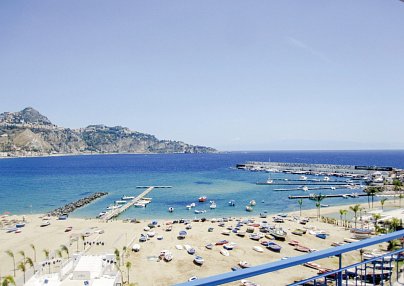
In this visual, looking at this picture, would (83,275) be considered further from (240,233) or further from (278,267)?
(278,267)

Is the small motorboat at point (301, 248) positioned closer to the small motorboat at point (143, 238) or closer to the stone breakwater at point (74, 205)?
the small motorboat at point (143, 238)

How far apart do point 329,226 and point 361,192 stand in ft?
72.4

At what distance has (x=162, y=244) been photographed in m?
21.3

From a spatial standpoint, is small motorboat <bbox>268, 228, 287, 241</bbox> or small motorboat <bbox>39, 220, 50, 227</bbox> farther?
small motorboat <bbox>39, 220, 50, 227</bbox>

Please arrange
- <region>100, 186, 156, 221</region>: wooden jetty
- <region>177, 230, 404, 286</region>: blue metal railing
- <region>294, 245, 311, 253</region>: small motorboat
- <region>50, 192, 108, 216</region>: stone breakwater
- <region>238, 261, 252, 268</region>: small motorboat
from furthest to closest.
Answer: <region>50, 192, 108, 216</region>: stone breakwater < <region>100, 186, 156, 221</region>: wooden jetty < <region>294, 245, 311, 253</region>: small motorboat < <region>238, 261, 252, 268</region>: small motorboat < <region>177, 230, 404, 286</region>: blue metal railing

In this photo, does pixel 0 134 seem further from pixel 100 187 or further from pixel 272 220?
pixel 272 220

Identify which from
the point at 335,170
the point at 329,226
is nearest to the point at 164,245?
the point at 329,226

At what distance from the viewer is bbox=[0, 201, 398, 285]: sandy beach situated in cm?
1570

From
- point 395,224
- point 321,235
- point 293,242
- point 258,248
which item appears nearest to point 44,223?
point 258,248

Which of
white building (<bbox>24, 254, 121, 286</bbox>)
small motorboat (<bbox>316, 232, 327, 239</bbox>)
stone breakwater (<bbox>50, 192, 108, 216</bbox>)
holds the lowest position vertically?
stone breakwater (<bbox>50, 192, 108, 216</bbox>)

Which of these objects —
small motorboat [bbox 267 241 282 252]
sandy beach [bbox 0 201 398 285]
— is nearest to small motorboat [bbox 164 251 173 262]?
sandy beach [bbox 0 201 398 285]

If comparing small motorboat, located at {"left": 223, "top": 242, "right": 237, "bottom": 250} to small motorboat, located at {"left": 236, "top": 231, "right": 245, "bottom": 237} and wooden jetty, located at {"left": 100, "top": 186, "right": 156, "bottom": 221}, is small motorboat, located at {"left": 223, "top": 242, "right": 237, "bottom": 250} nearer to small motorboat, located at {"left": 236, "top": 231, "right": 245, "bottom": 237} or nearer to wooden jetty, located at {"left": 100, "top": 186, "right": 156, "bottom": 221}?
small motorboat, located at {"left": 236, "top": 231, "right": 245, "bottom": 237}

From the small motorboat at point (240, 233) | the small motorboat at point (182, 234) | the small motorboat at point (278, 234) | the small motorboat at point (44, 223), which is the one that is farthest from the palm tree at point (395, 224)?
the small motorboat at point (44, 223)

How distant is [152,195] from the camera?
44594 millimetres
